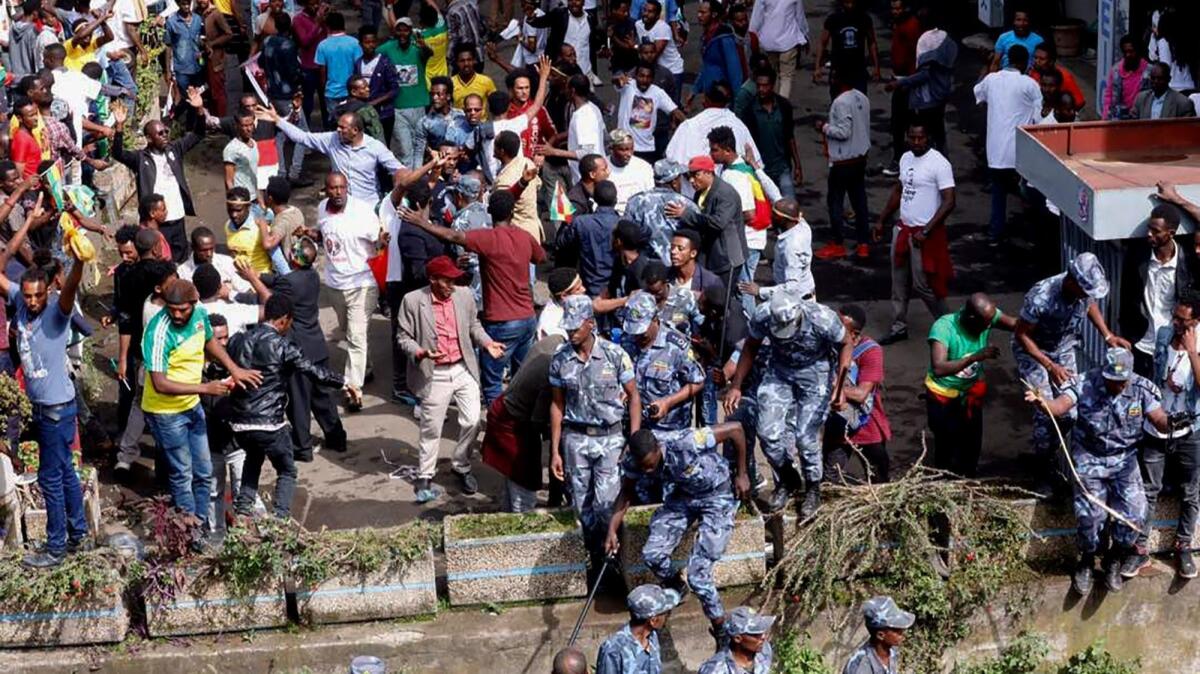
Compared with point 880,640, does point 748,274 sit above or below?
above

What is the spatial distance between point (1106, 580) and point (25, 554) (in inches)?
231

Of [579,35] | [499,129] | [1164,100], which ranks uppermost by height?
[579,35]

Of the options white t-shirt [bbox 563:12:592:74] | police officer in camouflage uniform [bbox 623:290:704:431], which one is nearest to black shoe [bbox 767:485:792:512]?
police officer in camouflage uniform [bbox 623:290:704:431]

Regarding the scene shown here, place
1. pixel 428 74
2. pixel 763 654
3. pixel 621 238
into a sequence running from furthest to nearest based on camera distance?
pixel 428 74
pixel 621 238
pixel 763 654

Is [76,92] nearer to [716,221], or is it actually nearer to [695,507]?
[716,221]

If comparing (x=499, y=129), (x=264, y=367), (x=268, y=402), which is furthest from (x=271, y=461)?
(x=499, y=129)

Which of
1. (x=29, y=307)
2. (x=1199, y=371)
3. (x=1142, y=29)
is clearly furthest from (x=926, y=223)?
(x=29, y=307)

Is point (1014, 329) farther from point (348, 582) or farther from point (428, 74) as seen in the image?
point (428, 74)

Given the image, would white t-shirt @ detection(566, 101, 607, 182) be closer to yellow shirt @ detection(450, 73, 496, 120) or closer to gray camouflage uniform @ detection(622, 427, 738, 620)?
yellow shirt @ detection(450, 73, 496, 120)

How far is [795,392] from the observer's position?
10539mm

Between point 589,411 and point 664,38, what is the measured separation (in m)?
7.54

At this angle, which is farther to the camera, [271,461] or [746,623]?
[271,461]

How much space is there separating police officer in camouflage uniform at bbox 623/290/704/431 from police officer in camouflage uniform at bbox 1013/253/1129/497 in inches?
74.6

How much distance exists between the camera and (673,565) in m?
10.2
